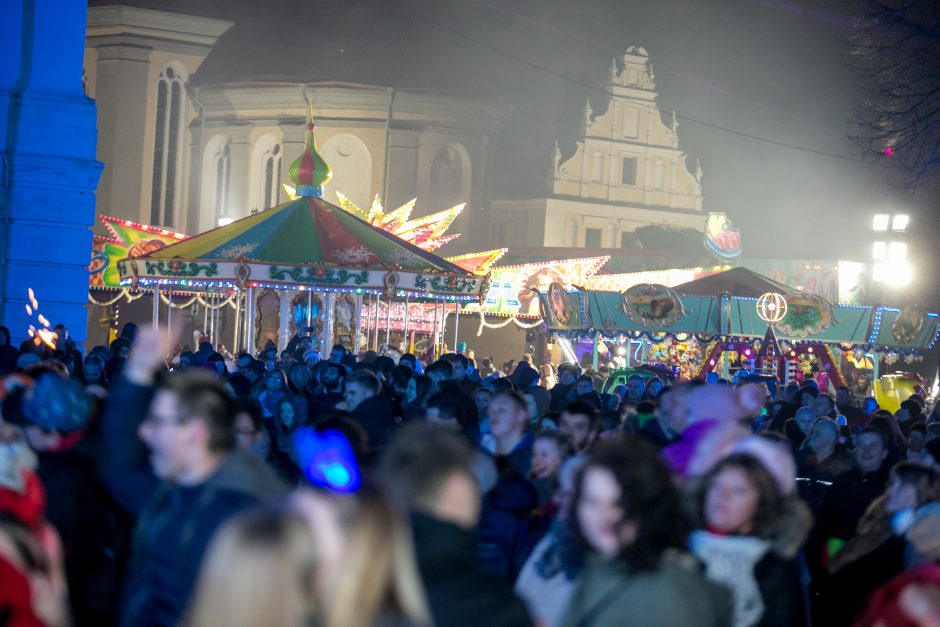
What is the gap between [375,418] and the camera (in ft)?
26.6

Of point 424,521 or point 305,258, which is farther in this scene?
point 305,258

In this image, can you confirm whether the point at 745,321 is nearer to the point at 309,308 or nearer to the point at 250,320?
the point at 309,308

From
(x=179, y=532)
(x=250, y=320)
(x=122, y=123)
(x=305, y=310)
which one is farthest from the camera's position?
(x=122, y=123)

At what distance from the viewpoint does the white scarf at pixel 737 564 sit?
4.59 metres

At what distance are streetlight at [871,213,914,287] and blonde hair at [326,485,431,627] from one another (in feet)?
133

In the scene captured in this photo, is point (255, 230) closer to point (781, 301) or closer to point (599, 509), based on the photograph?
point (781, 301)

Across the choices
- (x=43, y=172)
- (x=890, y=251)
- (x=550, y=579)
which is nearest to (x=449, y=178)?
(x=890, y=251)

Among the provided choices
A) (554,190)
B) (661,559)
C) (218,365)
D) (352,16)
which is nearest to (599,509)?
(661,559)

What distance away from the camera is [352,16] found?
48.7m

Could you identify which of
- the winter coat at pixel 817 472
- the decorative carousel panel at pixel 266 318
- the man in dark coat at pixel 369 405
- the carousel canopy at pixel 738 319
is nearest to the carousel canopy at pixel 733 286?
the carousel canopy at pixel 738 319

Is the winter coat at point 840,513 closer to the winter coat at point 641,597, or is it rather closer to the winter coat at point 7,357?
the winter coat at point 641,597

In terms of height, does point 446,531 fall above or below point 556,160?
below

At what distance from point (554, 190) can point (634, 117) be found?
516 centimetres

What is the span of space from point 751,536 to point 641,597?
997mm
